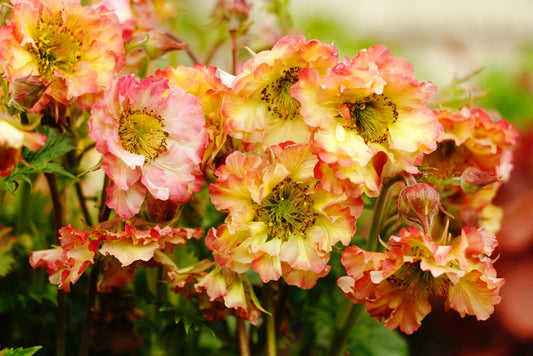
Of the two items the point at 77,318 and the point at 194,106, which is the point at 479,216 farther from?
the point at 77,318

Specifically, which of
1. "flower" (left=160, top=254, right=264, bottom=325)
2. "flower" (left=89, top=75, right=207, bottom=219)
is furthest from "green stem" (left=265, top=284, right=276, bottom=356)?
"flower" (left=89, top=75, right=207, bottom=219)

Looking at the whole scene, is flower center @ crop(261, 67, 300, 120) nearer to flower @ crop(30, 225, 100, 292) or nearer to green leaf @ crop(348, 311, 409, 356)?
flower @ crop(30, 225, 100, 292)

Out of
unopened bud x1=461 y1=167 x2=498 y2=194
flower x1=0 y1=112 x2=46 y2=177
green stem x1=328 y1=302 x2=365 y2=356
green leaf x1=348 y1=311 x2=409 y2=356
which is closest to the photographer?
flower x1=0 y1=112 x2=46 y2=177

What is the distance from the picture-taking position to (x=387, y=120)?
1.78 feet

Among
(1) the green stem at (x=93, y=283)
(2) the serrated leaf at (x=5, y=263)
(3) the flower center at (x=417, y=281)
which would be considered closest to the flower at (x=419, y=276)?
(3) the flower center at (x=417, y=281)

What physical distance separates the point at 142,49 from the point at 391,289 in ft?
1.08

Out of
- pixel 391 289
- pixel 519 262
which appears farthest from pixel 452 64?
pixel 391 289

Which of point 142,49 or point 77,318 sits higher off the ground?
point 142,49

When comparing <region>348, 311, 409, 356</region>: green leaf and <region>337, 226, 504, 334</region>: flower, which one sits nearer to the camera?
<region>337, 226, 504, 334</region>: flower

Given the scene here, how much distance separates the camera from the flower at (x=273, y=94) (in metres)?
0.53

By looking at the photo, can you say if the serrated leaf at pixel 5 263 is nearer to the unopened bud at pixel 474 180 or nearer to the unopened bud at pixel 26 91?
the unopened bud at pixel 26 91

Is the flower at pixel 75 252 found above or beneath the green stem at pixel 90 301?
above

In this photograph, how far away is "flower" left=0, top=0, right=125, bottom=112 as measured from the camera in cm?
52

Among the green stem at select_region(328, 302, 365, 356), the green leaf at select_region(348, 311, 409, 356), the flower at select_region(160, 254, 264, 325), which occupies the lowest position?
the green leaf at select_region(348, 311, 409, 356)
